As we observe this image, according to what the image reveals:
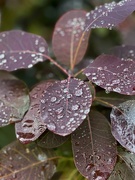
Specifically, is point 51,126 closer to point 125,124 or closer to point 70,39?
point 125,124

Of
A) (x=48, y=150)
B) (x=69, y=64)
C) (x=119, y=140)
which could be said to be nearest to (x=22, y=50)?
(x=69, y=64)

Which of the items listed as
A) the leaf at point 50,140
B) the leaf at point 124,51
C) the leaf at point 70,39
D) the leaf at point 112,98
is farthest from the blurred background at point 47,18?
the leaf at point 50,140

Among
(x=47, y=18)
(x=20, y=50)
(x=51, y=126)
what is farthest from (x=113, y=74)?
(x=47, y=18)

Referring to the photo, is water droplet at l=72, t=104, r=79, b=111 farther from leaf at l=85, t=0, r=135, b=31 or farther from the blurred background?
the blurred background

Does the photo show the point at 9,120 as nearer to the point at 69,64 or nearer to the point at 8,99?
the point at 8,99

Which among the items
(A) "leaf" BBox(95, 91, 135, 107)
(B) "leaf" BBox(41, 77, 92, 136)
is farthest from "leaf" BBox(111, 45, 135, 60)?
(B) "leaf" BBox(41, 77, 92, 136)
